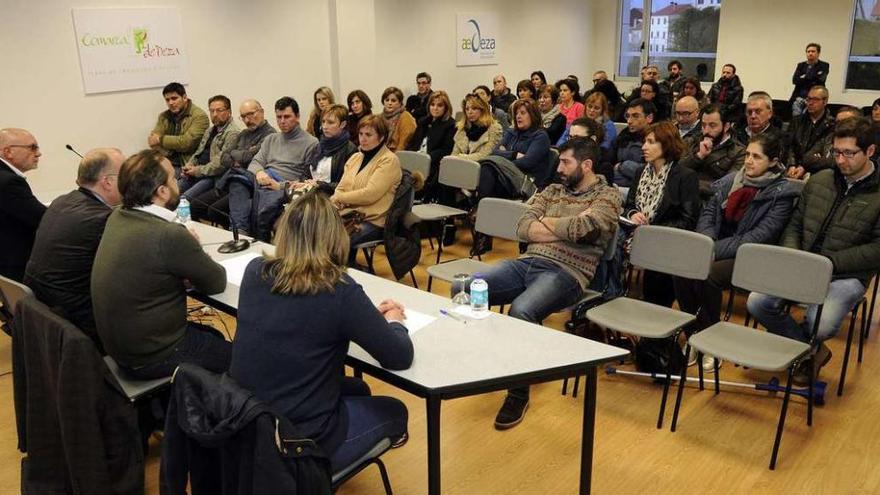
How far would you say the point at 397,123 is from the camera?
697 centimetres

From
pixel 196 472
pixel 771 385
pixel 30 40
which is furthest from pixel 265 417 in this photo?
pixel 30 40

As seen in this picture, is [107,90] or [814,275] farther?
[107,90]

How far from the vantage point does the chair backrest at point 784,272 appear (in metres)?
2.91

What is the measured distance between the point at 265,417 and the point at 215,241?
2.10 m

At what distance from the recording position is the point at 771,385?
3424 mm

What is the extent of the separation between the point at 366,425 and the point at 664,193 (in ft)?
8.20

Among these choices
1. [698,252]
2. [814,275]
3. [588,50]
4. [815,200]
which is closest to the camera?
[814,275]

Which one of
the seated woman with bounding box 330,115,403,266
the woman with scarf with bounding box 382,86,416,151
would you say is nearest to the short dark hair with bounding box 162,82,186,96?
the woman with scarf with bounding box 382,86,416,151

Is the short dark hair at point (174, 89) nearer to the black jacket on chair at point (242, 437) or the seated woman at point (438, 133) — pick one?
the seated woman at point (438, 133)

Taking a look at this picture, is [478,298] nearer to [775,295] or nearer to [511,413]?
[511,413]

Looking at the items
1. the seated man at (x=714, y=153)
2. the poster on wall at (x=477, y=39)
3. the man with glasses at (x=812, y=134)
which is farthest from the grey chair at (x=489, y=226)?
the poster on wall at (x=477, y=39)

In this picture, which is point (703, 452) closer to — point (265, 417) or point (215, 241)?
point (265, 417)

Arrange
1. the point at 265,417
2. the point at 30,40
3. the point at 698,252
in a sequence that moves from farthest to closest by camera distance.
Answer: the point at 30,40
the point at 698,252
the point at 265,417

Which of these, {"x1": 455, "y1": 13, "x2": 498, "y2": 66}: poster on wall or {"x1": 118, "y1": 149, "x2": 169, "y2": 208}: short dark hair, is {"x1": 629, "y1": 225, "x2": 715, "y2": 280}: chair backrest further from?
{"x1": 455, "y1": 13, "x2": 498, "y2": 66}: poster on wall
